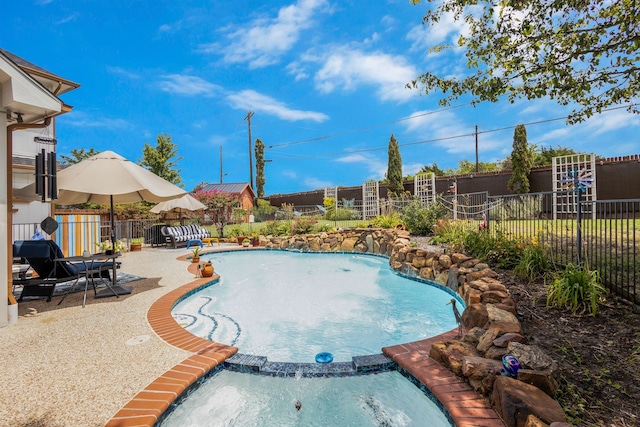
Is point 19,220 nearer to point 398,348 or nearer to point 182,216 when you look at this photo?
point 182,216

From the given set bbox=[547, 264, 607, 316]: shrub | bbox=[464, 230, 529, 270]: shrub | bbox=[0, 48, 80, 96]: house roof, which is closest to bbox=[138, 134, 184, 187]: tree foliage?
bbox=[0, 48, 80, 96]: house roof

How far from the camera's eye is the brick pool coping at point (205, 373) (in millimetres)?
2047

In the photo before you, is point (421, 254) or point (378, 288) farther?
point (421, 254)

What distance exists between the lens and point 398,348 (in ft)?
10.5

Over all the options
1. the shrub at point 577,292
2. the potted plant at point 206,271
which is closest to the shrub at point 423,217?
the shrub at point 577,292

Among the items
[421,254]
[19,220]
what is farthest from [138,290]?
[19,220]

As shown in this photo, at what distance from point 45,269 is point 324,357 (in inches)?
193

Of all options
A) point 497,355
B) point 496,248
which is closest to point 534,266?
point 496,248

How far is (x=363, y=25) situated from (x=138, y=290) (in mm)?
11545

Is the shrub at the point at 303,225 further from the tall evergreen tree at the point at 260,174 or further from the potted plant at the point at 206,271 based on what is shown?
the tall evergreen tree at the point at 260,174

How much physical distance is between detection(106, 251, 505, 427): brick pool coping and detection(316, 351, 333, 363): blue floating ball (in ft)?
2.20

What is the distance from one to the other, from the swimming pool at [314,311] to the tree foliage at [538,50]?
11.9 ft

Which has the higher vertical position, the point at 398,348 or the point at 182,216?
the point at 182,216

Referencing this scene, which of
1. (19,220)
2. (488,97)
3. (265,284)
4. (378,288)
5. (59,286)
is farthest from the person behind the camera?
(19,220)
